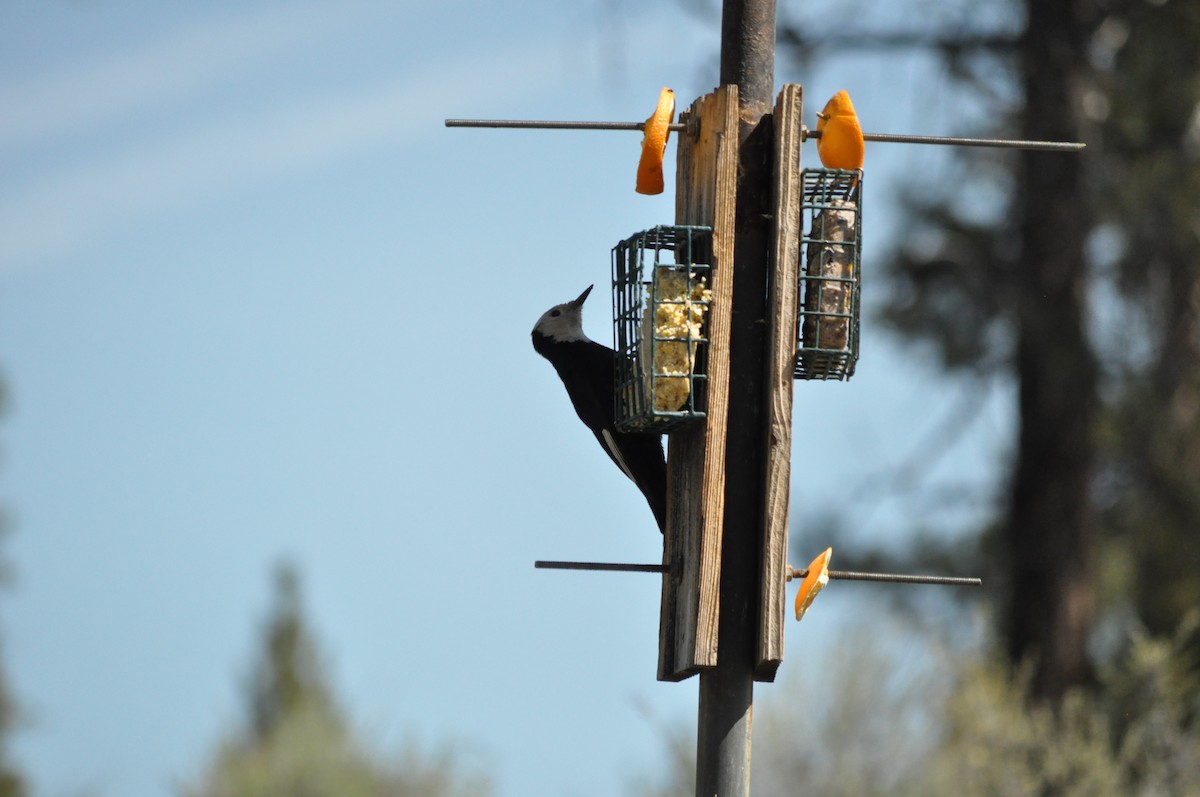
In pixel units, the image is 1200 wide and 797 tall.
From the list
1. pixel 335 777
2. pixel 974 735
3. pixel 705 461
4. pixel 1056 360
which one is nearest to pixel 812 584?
pixel 705 461

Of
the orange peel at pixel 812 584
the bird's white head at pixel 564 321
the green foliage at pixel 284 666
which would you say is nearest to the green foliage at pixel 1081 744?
the bird's white head at pixel 564 321

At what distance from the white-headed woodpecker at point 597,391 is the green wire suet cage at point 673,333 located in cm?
41

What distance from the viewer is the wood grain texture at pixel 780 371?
12.8 feet

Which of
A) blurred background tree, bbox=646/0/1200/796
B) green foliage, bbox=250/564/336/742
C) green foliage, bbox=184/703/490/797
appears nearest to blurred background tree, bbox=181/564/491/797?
green foliage, bbox=184/703/490/797

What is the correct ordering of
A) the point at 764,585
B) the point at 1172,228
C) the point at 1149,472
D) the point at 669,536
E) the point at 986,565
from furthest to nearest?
1. the point at 986,565
2. the point at 1149,472
3. the point at 1172,228
4. the point at 669,536
5. the point at 764,585

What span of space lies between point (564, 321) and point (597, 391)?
0.95m

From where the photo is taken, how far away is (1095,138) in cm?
1153

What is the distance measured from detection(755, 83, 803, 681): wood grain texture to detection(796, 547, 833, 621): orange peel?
0.07 m

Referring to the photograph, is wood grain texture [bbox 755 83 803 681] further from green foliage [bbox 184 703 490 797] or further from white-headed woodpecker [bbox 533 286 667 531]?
green foliage [bbox 184 703 490 797]

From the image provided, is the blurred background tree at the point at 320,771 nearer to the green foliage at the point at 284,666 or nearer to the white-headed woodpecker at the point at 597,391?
the white-headed woodpecker at the point at 597,391

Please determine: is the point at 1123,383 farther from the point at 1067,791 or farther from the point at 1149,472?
the point at 1067,791

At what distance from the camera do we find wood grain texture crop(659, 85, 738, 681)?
3.89 m

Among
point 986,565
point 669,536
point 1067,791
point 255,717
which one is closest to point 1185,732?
point 1067,791

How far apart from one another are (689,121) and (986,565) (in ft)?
32.2
